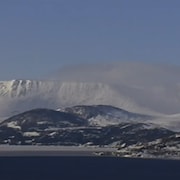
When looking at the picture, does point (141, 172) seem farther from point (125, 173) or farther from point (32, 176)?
point (32, 176)

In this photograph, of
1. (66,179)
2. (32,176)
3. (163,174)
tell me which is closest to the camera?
(66,179)

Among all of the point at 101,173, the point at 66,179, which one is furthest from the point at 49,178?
the point at 101,173

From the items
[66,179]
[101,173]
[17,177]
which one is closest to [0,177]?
[17,177]

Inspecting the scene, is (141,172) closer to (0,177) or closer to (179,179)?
(179,179)

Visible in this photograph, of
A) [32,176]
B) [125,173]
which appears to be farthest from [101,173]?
[32,176]

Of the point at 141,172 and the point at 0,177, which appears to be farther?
the point at 141,172

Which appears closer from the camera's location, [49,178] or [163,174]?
[49,178]

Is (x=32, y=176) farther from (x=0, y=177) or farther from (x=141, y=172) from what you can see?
(x=141, y=172)

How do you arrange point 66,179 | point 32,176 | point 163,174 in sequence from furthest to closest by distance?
1. point 163,174
2. point 32,176
3. point 66,179
